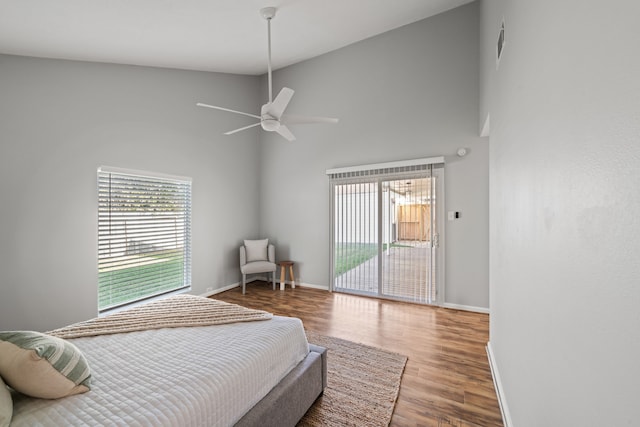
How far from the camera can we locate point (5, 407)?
0.97m

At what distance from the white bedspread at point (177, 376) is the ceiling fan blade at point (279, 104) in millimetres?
2113

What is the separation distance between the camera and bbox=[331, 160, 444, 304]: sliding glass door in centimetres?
391

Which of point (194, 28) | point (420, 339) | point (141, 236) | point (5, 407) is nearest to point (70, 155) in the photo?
point (141, 236)

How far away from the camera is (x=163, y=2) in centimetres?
249

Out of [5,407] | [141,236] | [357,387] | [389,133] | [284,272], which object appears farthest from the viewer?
[284,272]

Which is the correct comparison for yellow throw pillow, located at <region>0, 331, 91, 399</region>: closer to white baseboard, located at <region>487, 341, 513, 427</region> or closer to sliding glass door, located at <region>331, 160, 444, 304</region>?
white baseboard, located at <region>487, 341, 513, 427</region>

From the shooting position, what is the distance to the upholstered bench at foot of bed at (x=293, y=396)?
4.59ft

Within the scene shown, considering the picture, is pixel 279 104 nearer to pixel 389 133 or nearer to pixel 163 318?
pixel 389 133

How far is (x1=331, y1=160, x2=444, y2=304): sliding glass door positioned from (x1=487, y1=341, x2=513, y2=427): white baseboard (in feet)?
4.96

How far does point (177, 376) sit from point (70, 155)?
3.01m

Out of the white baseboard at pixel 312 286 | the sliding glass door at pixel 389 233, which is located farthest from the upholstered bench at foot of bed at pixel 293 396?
the white baseboard at pixel 312 286

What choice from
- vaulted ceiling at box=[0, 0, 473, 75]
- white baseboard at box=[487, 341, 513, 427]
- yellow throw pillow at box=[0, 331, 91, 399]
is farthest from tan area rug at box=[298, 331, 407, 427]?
vaulted ceiling at box=[0, 0, 473, 75]

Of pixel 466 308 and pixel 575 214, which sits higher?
pixel 575 214

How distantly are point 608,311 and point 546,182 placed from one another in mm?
611
